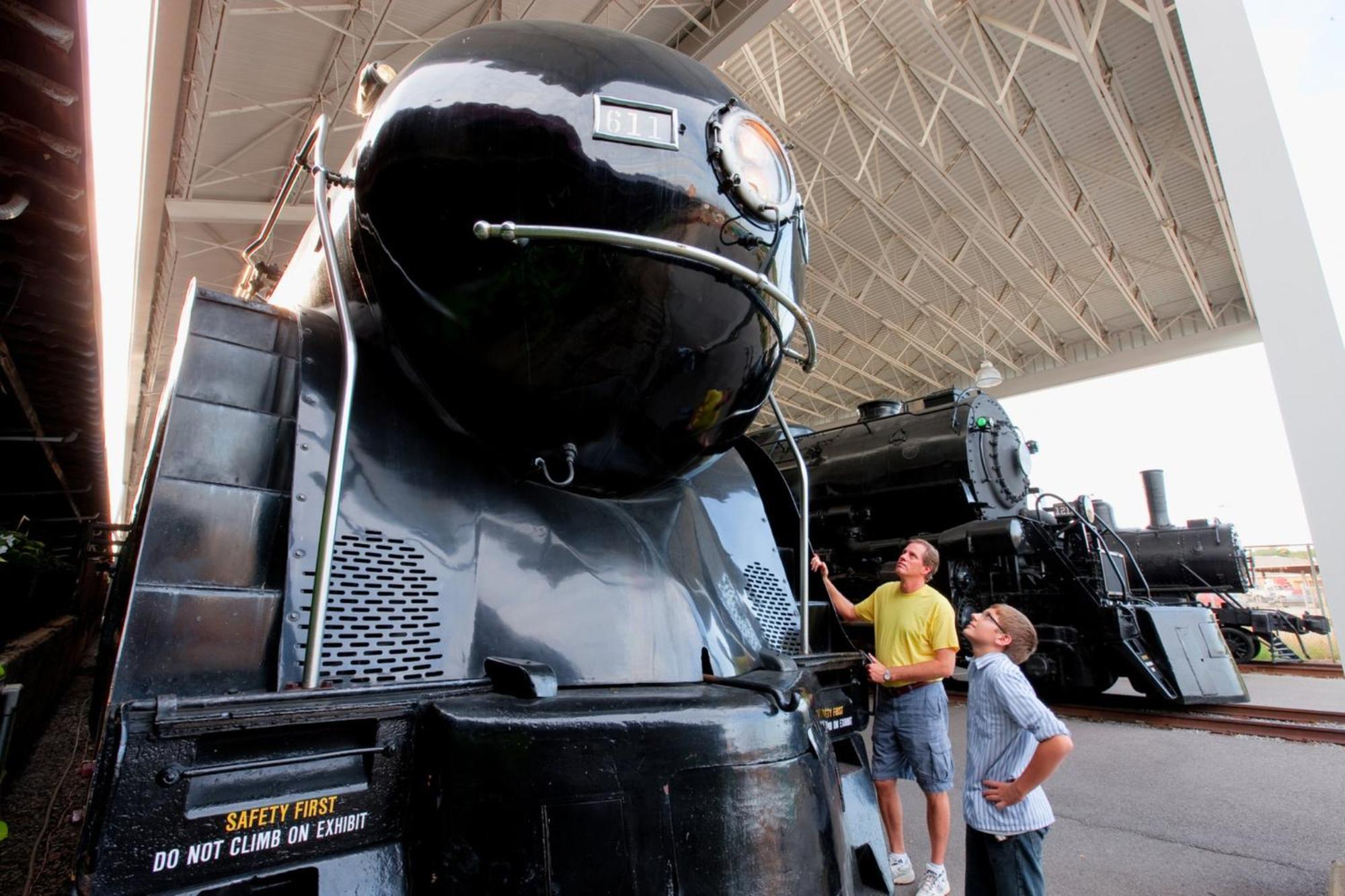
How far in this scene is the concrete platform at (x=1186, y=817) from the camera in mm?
2965

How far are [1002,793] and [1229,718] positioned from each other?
5.11 m

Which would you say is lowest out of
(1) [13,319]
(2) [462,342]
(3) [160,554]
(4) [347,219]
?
(3) [160,554]

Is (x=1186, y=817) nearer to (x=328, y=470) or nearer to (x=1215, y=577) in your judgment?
(x=328, y=470)

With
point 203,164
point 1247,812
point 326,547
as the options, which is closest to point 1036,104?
point 1247,812

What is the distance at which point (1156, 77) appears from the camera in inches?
463

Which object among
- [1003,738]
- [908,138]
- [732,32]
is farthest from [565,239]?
[908,138]

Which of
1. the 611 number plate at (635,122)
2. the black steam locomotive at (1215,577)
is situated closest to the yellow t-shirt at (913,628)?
the 611 number plate at (635,122)

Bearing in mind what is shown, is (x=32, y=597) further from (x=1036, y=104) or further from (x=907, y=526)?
(x=1036, y=104)

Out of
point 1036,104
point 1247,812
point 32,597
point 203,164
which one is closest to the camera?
point 1247,812

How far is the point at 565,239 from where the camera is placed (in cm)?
154

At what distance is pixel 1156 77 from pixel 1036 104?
1.74 m

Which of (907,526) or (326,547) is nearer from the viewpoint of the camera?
(326,547)

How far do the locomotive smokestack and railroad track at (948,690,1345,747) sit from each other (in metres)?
6.60

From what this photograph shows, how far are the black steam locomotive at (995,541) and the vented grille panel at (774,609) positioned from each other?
284 centimetres
